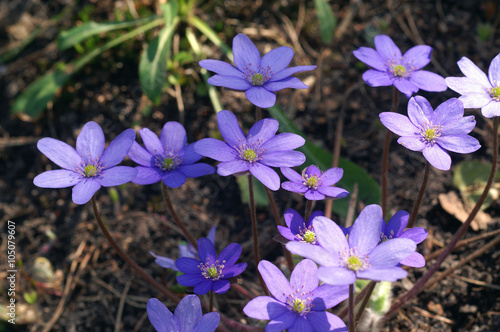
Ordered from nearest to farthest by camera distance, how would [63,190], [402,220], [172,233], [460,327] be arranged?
[402,220], [460,327], [172,233], [63,190]

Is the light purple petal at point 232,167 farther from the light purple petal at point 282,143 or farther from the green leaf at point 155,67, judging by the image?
the green leaf at point 155,67

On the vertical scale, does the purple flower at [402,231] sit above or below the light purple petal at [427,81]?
below

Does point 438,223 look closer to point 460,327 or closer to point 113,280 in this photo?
point 460,327

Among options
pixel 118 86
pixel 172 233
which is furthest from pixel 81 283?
pixel 118 86

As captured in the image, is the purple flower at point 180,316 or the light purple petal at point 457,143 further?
the light purple petal at point 457,143

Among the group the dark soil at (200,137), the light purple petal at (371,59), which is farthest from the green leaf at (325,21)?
the light purple petal at (371,59)

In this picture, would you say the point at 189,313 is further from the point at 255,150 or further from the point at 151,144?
the point at 151,144

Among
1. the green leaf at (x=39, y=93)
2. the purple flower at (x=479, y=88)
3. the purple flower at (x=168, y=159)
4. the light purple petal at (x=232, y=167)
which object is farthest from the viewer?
the green leaf at (x=39, y=93)

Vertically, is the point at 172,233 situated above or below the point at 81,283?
above
